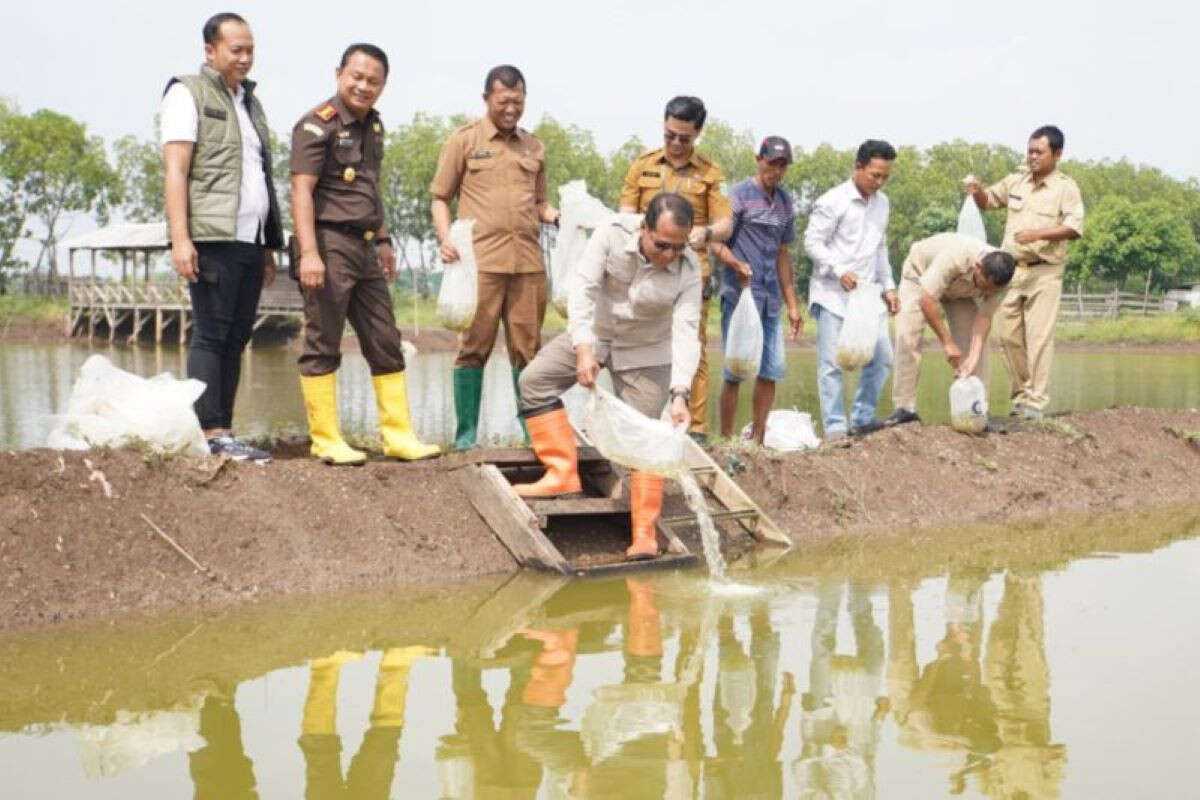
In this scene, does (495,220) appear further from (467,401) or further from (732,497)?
(732,497)

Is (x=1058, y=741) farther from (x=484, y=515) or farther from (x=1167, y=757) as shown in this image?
(x=484, y=515)

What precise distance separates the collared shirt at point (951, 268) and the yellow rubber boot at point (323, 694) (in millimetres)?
4500

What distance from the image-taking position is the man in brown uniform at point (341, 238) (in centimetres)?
555

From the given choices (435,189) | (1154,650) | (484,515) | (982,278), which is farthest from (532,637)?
(982,278)

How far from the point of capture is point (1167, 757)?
332cm

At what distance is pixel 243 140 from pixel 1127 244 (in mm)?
44736

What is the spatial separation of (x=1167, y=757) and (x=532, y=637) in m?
2.11

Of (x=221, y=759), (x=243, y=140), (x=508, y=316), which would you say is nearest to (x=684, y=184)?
(x=508, y=316)

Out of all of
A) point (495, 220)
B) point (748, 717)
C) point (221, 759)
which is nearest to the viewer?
point (221, 759)

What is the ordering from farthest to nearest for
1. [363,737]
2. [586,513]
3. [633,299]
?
[586,513] < [633,299] < [363,737]

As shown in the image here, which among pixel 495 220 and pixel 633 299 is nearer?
pixel 633 299

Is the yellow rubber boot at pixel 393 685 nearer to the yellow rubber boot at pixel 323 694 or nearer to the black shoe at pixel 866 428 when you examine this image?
the yellow rubber boot at pixel 323 694

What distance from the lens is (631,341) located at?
5.72 metres

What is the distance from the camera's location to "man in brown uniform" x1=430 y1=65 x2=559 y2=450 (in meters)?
6.21
